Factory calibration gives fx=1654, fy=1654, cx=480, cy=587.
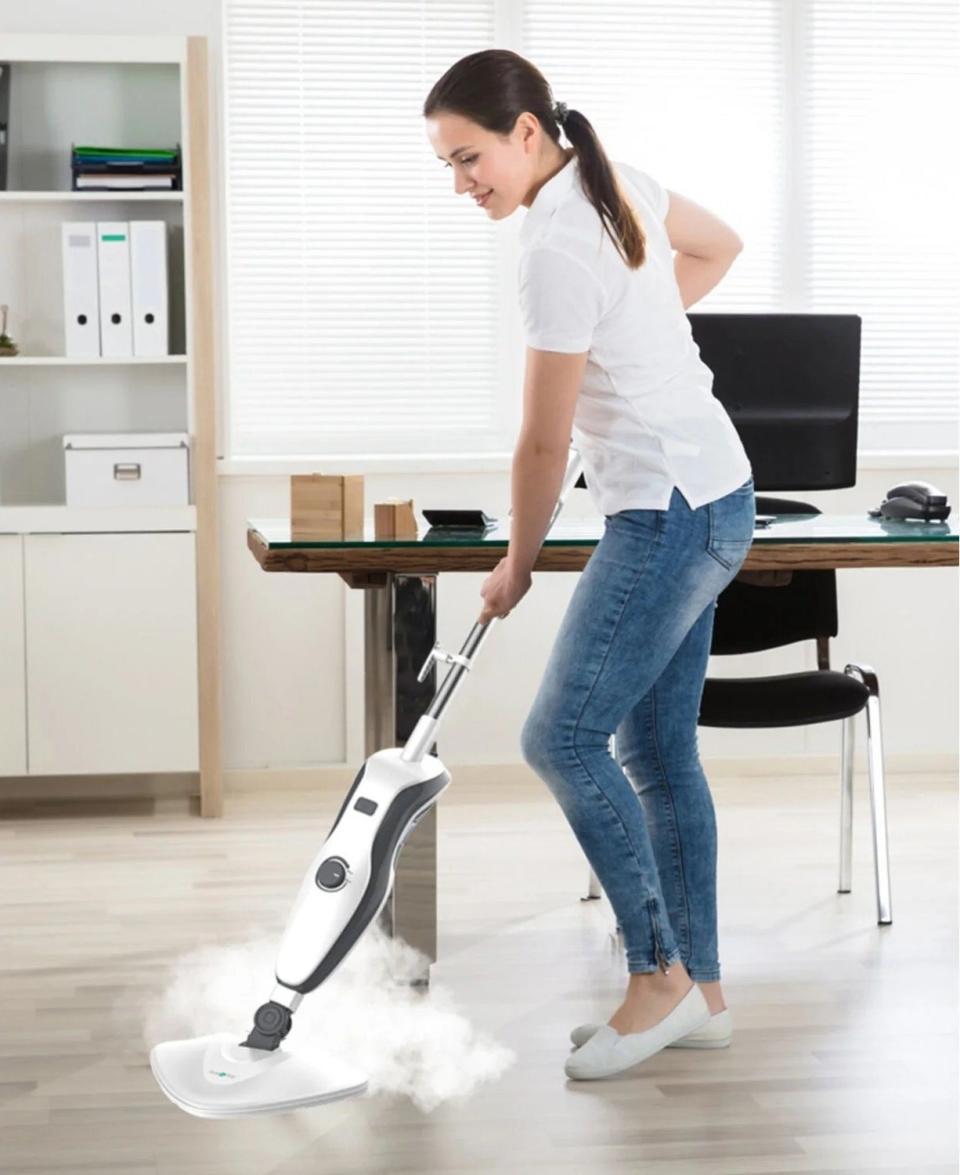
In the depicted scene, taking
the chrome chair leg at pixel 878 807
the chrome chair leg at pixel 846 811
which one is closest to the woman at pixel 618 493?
the chrome chair leg at pixel 878 807

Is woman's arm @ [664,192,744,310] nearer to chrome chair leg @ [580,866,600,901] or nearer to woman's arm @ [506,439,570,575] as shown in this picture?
woman's arm @ [506,439,570,575]

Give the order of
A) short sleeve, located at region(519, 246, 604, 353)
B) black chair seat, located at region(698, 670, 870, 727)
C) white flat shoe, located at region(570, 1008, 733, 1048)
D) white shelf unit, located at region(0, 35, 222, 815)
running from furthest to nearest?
white shelf unit, located at region(0, 35, 222, 815)
black chair seat, located at region(698, 670, 870, 727)
white flat shoe, located at region(570, 1008, 733, 1048)
short sleeve, located at region(519, 246, 604, 353)

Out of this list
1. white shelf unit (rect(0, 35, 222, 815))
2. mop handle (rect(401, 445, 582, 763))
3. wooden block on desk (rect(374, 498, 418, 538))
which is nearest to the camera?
mop handle (rect(401, 445, 582, 763))

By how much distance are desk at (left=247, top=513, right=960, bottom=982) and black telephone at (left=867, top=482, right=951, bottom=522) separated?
0.06 metres

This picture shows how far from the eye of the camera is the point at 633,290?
6.79 ft

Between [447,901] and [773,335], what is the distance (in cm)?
124

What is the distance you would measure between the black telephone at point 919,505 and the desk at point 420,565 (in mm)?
61

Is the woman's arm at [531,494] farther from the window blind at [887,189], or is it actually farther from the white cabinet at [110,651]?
the window blind at [887,189]

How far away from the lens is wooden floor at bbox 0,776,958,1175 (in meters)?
2.05

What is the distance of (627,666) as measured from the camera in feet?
7.14

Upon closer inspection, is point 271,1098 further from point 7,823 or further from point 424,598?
point 7,823

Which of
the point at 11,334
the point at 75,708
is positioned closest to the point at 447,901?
the point at 75,708

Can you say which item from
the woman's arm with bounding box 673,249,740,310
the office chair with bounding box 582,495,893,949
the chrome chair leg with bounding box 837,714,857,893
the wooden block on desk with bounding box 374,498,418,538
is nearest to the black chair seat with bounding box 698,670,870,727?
the office chair with bounding box 582,495,893,949

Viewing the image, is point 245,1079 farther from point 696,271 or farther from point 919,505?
point 919,505
